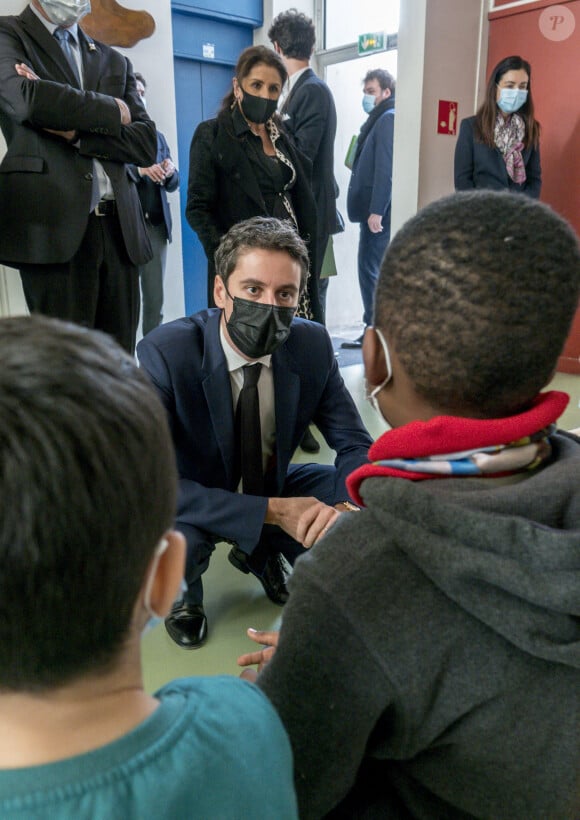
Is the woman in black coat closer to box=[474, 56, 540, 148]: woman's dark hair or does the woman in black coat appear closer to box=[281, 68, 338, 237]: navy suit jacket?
box=[281, 68, 338, 237]: navy suit jacket

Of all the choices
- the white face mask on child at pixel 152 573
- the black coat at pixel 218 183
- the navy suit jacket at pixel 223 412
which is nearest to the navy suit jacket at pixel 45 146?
the black coat at pixel 218 183

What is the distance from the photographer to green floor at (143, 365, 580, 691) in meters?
1.62

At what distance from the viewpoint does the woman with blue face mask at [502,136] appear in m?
3.69

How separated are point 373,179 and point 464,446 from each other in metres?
4.07

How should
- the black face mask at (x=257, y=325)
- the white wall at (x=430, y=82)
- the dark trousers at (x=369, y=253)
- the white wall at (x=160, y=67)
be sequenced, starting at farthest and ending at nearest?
the dark trousers at (x=369, y=253), the white wall at (x=160, y=67), the white wall at (x=430, y=82), the black face mask at (x=257, y=325)

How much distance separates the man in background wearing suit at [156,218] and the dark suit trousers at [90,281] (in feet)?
3.79

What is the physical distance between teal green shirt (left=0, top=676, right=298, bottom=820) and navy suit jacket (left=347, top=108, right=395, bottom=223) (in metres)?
4.13

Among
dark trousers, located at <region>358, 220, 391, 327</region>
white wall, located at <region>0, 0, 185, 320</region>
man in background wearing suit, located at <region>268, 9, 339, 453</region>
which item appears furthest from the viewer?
dark trousers, located at <region>358, 220, 391, 327</region>

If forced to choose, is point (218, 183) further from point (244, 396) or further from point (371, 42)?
point (371, 42)

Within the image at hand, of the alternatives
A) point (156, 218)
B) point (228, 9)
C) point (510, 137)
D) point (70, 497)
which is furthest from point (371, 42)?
→ point (70, 497)

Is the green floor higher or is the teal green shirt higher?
the teal green shirt

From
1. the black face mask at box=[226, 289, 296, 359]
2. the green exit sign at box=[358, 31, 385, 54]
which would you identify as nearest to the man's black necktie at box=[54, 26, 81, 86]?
the black face mask at box=[226, 289, 296, 359]

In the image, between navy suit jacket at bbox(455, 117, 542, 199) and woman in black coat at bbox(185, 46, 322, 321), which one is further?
navy suit jacket at bbox(455, 117, 542, 199)

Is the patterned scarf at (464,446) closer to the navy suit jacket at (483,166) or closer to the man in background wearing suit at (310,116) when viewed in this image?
the man in background wearing suit at (310,116)
